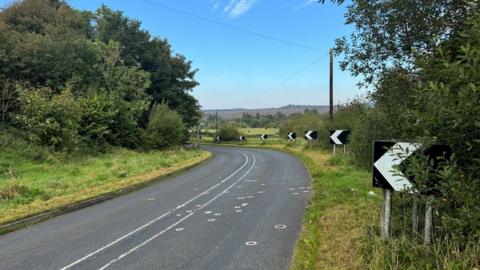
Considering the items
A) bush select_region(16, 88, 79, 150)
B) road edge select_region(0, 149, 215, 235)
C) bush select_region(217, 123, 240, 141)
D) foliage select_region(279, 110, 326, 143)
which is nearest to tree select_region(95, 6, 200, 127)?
foliage select_region(279, 110, 326, 143)

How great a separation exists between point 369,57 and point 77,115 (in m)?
23.2

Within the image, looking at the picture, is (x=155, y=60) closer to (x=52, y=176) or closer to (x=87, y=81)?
(x=87, y=81)

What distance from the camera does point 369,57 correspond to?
710cm

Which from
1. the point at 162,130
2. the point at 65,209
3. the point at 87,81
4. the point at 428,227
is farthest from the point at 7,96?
the point at 428,227

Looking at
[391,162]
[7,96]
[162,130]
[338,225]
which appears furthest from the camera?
[162,130]

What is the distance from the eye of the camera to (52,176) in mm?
17828

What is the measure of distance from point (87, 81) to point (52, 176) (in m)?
20.7

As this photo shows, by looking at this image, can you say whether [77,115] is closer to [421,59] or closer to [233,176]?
[233,176]

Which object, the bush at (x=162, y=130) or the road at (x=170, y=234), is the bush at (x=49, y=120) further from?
the road at (x=170, y=234)

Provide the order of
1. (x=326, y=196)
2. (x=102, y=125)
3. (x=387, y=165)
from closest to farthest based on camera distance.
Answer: (x=387, y=165) → (x=326, y=196) → (x=102, y=125)

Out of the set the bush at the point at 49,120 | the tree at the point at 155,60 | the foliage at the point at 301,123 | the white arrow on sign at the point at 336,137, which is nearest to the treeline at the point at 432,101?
the white arrow on sign at the point at 336,137

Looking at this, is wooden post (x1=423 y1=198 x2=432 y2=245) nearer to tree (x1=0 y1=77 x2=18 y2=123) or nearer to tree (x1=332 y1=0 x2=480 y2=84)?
tree (x1=332 y1=0 x2=480 y2=84)

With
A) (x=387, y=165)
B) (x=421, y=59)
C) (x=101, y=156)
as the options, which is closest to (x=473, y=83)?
(x=421, y=59)

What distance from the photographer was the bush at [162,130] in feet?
115
